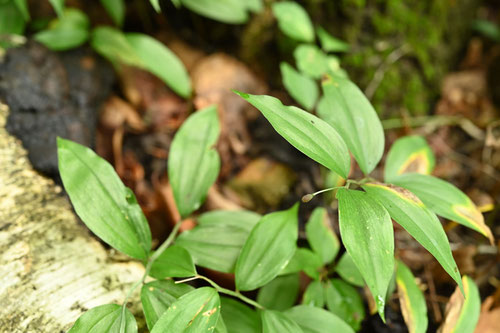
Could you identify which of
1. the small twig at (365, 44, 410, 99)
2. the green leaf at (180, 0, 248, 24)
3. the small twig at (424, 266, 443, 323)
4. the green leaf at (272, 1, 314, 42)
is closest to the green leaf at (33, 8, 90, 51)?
the green leaf at (180, 0, 248, 24)

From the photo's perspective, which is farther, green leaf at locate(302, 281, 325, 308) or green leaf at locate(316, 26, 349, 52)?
green leaf at locate(316, 26, 349, 52)

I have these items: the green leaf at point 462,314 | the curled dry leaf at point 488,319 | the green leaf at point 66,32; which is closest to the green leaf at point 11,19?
the green leaf at point 66,32

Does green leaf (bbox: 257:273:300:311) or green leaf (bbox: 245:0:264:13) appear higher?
green leaf (bbox: 245:0:264:13)

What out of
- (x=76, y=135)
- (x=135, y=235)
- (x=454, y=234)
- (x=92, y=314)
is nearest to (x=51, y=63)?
(x=76, y=135)

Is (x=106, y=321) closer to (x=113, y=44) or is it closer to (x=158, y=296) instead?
(x=158, y=296)

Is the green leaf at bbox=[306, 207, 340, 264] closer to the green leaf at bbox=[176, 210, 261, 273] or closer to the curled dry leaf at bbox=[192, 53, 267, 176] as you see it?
the green leaf at bbox=[176, 210, 261, 273]

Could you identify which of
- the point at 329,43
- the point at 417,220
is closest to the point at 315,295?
the point at 417,220

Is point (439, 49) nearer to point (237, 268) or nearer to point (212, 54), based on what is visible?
point (212, 54)
